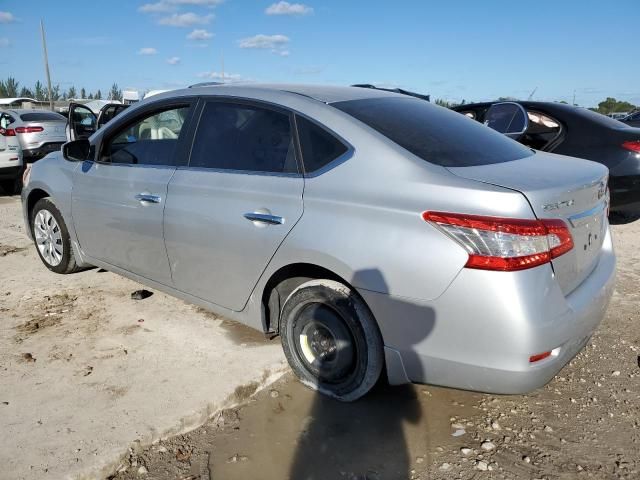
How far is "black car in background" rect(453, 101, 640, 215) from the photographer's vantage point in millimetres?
5617

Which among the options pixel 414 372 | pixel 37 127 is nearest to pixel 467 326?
pixel 414 372

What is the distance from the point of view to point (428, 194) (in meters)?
2.36

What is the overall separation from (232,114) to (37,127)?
946 centimetres

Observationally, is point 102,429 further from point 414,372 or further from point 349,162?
point 349,162

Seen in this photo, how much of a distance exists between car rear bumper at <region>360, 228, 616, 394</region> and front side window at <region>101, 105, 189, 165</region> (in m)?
1.85

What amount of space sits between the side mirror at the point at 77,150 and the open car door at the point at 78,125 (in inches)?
182

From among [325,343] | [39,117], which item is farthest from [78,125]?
[325,343]

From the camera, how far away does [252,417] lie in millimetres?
2807

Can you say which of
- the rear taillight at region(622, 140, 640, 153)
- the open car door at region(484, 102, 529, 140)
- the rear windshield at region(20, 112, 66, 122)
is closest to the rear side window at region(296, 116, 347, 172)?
the open car door at region(484, 102, 529, 140)

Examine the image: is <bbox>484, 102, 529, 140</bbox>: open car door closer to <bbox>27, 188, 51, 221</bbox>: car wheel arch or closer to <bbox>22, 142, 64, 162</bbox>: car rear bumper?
<bbox>27, 188, 51, 221</bbox>: car wheel arch

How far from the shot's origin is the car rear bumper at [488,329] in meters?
2.20

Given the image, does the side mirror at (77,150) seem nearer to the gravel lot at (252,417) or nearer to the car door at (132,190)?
the car door at (132,190)

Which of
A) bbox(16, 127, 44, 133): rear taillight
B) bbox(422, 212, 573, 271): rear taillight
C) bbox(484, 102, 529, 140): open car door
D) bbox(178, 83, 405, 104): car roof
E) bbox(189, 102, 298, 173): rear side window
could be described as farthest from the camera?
bbox(16, 127, 44, 133): rear taillight

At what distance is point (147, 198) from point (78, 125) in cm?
828
